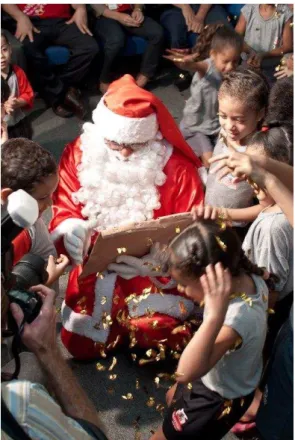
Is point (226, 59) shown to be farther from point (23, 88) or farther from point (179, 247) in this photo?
point (179, 247)

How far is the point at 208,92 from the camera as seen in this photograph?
3979mm

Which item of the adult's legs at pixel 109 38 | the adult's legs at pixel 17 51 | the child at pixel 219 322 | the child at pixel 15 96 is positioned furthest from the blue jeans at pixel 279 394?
the adult's legs at pixel 109 38

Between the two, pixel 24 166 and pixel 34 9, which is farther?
pixel 34 9

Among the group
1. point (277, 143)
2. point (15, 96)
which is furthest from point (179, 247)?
point (15, 96)

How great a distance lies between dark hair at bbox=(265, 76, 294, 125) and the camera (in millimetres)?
3000

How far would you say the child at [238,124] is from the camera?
298 cm

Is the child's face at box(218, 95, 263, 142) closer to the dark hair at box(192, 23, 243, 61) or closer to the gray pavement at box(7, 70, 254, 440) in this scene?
the dark hair at box(192, 23, 243, 61)

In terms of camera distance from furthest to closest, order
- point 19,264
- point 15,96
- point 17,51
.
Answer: point 17,51 < point 15,96 < point 19,264

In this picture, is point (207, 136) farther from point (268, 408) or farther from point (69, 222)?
point (268, 408)

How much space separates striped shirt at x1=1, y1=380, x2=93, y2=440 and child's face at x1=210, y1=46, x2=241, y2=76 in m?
2.77

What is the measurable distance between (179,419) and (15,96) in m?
2.65

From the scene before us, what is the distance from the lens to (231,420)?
2383 millimetres

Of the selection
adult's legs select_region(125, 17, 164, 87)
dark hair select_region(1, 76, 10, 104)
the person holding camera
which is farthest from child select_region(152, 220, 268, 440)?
adult's legs select_region(125, 17, 164, 87)

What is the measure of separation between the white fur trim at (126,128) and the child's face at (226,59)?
3.57 ft
